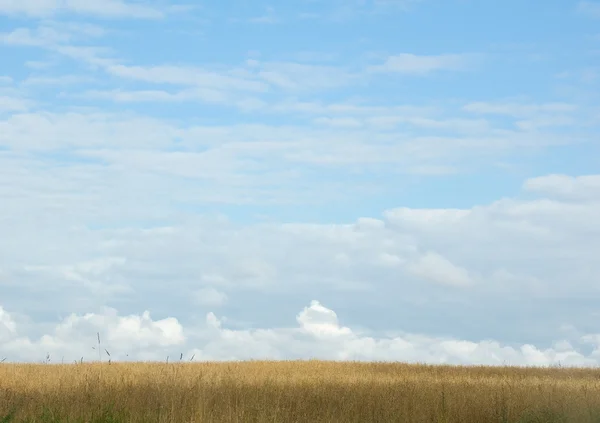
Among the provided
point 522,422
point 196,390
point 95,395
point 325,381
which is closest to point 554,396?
point 522,422

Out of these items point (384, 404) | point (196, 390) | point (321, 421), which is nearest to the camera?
point (321, 421)

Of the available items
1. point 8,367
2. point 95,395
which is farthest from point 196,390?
point 8,367

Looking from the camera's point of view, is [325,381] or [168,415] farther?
[325,381]

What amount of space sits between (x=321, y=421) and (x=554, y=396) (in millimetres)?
5504

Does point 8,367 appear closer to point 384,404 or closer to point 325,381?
point 325,381

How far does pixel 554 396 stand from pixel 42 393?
10028 millimetres

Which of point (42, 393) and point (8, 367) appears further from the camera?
point (8, 367)

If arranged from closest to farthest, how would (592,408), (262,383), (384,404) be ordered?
(592,408), (384,404), (262,383)

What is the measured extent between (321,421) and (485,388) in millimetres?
6422

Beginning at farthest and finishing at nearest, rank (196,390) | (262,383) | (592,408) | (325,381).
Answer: (325,381) → (262,383) → (196,390) → (592,408)

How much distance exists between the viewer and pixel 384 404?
12.2 meters

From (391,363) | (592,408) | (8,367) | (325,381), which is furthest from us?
(391,363)

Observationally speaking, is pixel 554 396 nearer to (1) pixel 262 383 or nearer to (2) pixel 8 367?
(1) pixel 262 383

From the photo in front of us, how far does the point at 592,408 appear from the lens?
11258 mm
